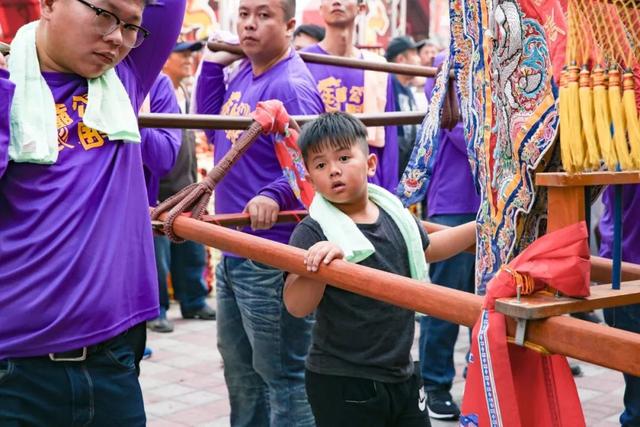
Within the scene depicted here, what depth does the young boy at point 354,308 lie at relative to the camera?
2619mm

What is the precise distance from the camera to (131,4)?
2227 millimetres

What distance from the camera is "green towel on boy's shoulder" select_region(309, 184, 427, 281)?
98.7 inches

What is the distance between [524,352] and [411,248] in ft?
2.76

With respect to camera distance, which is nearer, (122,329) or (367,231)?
Result: (122,329)

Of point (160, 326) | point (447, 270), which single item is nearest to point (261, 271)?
point (447, 270)

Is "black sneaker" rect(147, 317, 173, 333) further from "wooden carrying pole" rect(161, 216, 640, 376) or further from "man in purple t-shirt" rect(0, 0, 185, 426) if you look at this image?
"man in purple t-shirt" rect(0, 0, 185, 426)

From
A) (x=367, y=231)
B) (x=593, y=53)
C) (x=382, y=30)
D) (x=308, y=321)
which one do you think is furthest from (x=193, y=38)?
(x=593, y=53)

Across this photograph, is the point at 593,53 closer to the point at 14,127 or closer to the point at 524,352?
the point at 524,352

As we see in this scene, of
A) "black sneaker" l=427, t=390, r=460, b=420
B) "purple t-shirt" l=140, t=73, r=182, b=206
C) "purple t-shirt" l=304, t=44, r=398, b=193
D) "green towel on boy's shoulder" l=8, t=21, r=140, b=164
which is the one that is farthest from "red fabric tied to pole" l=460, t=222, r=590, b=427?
"purple t-shirt" l=304, t=44, r=398, b=193

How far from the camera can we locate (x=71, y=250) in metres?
2.20

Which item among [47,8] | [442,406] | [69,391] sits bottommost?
[442,406]

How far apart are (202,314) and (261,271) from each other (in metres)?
3.87

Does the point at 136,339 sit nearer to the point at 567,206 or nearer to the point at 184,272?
the point at 567,206

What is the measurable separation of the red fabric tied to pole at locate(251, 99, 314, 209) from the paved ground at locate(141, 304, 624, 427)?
186cm
